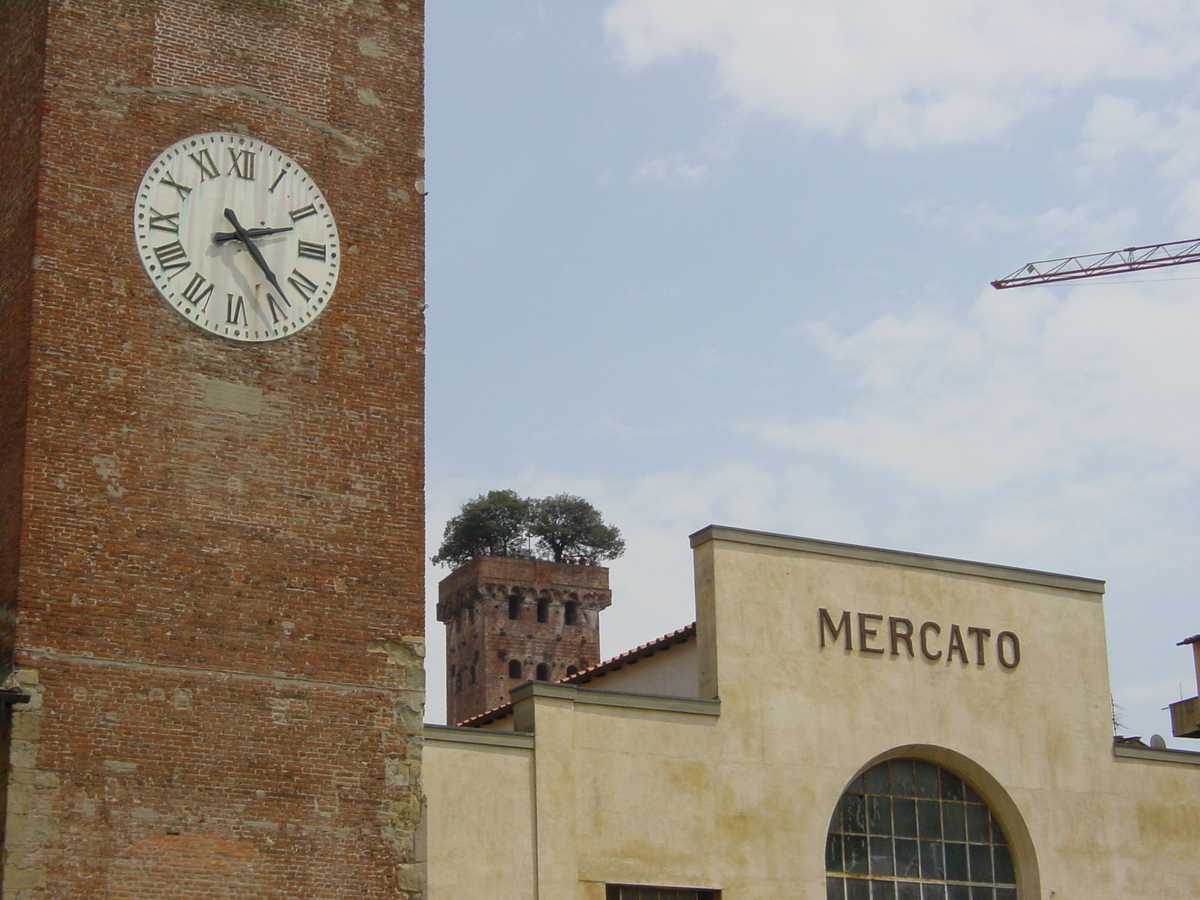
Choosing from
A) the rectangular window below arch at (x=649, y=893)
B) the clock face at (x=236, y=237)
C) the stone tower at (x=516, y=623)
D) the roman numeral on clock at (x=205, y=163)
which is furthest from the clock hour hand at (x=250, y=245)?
the stone tower at (x=516, y=623)

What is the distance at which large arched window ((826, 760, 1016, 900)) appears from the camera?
22203 millimetres

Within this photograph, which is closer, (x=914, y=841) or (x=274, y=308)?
(x=274, y=308)

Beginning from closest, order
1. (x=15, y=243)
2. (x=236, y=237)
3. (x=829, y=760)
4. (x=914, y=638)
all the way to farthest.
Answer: (x=15, y=243) → (x=236, y=237) → (x=829, y=760) → (x=914, y=638)

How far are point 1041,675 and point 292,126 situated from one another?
38.6 ft

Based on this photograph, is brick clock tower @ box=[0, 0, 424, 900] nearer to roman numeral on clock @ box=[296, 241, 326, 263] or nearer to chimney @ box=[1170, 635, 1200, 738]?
roman numeral on clock @ box=[296, 241, 326, 263]

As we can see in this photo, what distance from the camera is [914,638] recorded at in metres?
23.3

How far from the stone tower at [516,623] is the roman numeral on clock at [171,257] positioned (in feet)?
141

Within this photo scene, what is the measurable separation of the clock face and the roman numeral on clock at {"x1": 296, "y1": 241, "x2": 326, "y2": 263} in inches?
0.4

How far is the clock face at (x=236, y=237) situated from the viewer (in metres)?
18.1

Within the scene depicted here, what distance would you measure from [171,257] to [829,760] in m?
9.70

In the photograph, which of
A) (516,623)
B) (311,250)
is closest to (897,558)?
(311,250)

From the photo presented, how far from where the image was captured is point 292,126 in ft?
62.8

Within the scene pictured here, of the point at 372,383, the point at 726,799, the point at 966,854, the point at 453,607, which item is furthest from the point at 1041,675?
the point at 453,607

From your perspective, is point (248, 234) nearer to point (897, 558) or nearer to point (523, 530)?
point (897, 558)
